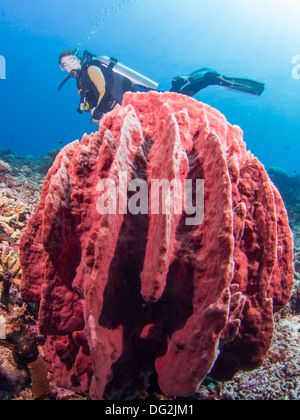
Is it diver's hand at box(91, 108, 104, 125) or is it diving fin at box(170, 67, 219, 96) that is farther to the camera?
diving fin at box(170, 67, 219, 96)

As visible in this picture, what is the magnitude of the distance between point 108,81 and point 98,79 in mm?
592

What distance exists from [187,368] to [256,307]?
0.75m

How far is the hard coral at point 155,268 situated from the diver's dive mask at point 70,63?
28.0 feet

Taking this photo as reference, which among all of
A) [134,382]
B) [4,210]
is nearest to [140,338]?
[134,382]

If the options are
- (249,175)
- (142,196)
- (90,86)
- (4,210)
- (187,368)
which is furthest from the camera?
(90,86)

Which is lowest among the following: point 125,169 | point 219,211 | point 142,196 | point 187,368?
point 187,368

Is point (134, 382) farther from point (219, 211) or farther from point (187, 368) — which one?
point (219, 211)

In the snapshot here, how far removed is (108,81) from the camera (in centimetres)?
823

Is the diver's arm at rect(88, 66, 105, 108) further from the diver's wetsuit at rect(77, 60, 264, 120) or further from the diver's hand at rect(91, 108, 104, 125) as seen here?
the diver's hand at rect(91, 108, 104, 125)

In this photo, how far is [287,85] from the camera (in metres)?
63.5

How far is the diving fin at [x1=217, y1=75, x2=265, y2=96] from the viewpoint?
9406mm

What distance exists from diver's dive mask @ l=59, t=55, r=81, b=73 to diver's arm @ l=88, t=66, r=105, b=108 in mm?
1395
